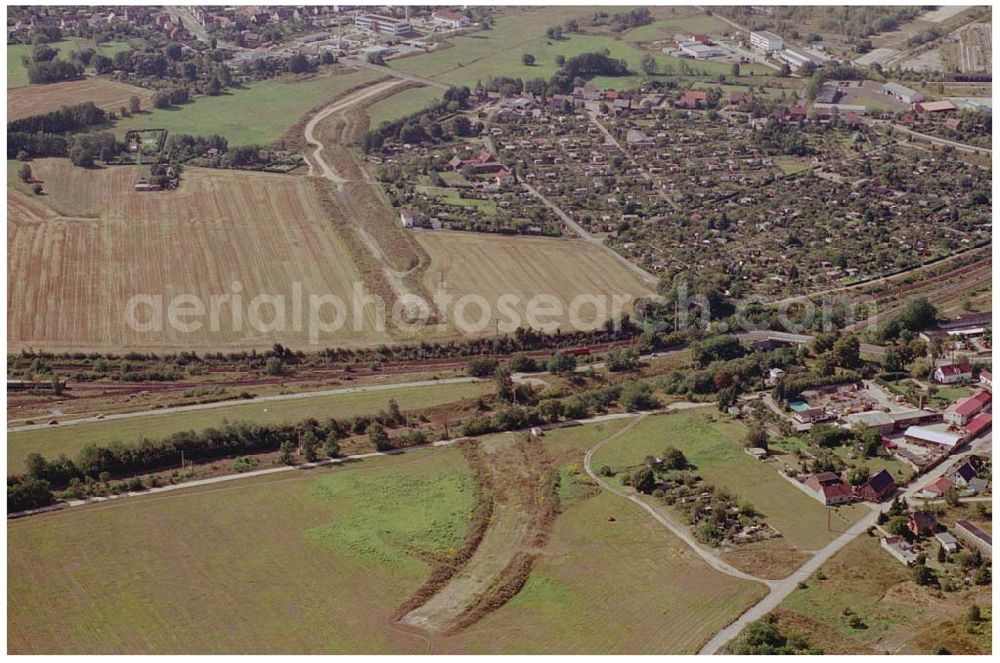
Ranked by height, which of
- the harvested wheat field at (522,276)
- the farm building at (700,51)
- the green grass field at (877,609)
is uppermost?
the farm building at (700,51)

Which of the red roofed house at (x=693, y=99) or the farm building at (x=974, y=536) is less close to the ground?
the red roofed house at (x=693, y=99)

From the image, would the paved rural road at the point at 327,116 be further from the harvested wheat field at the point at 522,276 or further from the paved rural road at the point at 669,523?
the paved rural road at the point at 669,523

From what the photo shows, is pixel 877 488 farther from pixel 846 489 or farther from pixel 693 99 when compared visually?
pixel 693 99

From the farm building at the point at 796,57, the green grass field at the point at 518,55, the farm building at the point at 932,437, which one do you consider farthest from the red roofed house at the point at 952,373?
the farm building at the point at 796,57

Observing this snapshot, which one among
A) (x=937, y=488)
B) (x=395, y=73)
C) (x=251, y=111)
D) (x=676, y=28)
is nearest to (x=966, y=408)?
(x=937, y=488)

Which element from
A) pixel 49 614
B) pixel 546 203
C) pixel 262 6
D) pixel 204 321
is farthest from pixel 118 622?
pixel 262 6

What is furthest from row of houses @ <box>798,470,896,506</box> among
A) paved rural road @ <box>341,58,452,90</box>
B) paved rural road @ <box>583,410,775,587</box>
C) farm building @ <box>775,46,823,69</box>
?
farm building @ <box>775,46,823,69</box>

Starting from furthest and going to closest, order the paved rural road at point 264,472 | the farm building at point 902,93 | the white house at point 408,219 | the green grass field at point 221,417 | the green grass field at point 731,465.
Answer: the farm building at point 902,93 → the white house at point 408,219 → the green grass field at point 221,417 → the paved rural road at point 264,472 → the green grass field at point 731,465
